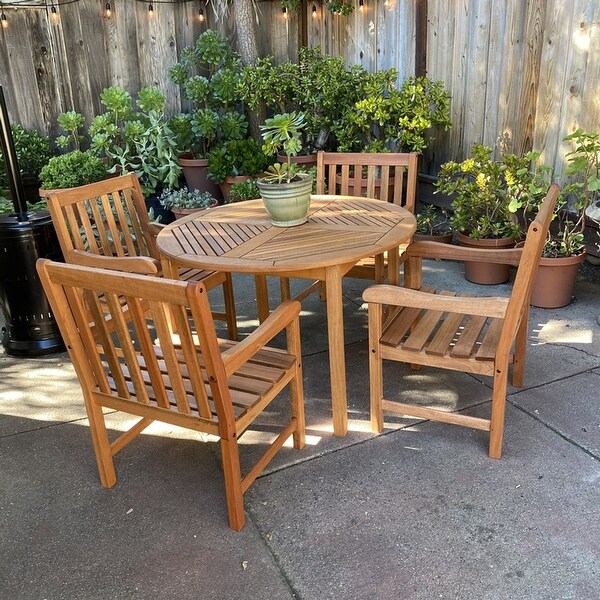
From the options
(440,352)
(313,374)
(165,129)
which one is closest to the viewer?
(440,352)

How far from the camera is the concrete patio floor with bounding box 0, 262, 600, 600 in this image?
1.76 meters

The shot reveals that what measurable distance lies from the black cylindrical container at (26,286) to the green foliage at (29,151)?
2.43 meters

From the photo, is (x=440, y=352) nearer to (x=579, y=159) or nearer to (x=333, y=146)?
(x=579, y=159)

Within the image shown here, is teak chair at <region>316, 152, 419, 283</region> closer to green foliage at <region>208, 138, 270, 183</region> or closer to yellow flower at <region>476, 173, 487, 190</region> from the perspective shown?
yellow flower at <region>476, 173, 487, 190</region>

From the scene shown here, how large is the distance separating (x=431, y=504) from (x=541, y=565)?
15.1 inches

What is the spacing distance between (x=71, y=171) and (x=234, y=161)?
136 cm

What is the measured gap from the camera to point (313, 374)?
2936 millimetres

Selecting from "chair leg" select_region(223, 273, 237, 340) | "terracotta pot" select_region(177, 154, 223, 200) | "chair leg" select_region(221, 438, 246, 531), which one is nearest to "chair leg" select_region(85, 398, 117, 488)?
"chair leg" select_region(221, 438, 246, 531)

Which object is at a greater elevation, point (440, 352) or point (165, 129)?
point (165, 129)

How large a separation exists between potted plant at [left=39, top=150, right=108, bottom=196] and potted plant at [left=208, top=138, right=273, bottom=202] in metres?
0.95

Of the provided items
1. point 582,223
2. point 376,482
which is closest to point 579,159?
point 582,223

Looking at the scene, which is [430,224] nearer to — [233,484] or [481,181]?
[481,181]

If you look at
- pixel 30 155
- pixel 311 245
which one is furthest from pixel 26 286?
pixel 30 155

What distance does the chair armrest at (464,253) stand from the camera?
8.17 ft
